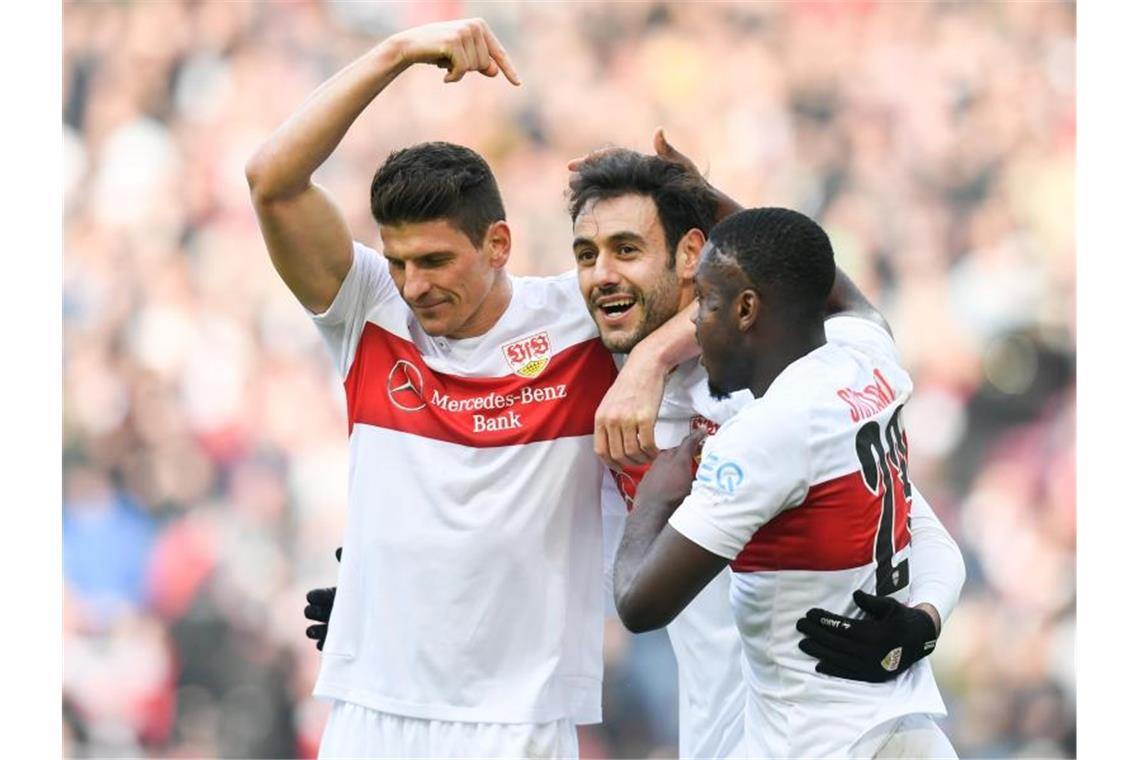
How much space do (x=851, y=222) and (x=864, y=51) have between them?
1364 millimetres

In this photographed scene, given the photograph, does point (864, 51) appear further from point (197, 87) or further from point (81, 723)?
point (81, 723)

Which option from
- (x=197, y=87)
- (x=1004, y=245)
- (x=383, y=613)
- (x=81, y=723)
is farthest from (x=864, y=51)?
(x=383, y=613)

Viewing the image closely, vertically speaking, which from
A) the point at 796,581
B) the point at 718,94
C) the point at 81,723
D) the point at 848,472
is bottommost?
the point at 81,723

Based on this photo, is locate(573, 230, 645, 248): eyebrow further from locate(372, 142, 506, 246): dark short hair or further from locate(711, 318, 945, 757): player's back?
locate(711, 318, 945, 757): player's back

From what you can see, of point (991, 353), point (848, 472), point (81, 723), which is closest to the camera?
point (848, 472)

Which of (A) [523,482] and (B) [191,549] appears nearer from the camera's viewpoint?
(A) [523,482]

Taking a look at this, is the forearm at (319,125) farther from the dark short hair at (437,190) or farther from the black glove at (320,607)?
the black glove at (320,607)

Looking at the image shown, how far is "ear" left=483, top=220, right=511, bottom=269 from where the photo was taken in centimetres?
391

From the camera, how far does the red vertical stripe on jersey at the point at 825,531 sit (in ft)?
10.3

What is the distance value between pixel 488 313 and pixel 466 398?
0.25 m

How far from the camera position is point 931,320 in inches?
338

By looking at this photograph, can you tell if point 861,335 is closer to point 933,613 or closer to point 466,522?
point 933,613

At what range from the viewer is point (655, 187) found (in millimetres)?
4020

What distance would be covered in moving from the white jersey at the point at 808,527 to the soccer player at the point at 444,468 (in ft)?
1.82
